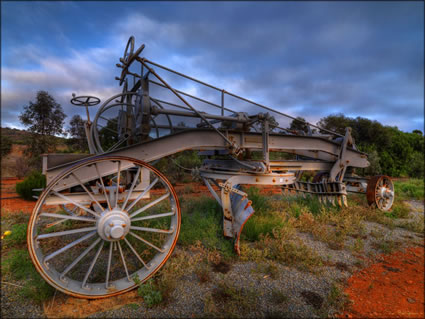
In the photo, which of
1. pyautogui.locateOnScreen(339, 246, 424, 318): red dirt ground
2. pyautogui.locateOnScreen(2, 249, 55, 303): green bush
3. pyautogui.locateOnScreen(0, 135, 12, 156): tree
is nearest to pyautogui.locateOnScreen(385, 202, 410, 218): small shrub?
pyautogui.locateOnScreen(339, 246, 424, 318): red dirt ground

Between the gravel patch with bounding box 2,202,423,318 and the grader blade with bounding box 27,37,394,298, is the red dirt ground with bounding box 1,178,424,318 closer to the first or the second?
the gravel patch with bounding box 2,202,423,318

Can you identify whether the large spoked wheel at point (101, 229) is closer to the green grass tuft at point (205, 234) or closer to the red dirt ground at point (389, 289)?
the green grass tuft at point (205, 234)

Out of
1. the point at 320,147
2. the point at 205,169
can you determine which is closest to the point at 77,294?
the point at 205,169

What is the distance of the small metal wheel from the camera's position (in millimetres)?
5766

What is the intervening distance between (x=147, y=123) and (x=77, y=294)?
2.33m

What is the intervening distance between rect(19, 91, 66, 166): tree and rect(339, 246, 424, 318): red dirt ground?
727 centimetres

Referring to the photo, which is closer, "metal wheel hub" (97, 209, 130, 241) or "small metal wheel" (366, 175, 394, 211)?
"metal wheel hub" (97, 209, 130, 241)

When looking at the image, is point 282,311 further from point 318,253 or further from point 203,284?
point 318,253

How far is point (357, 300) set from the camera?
8.25 ft

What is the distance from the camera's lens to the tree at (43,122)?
241 inches

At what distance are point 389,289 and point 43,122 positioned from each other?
8.14m

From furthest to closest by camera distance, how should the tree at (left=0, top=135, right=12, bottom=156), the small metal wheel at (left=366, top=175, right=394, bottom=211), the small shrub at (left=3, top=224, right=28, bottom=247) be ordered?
the tree at (left=0, top=135, right=12, bottom=156)
the small metal wheel at (left=366, top=175, right=394, bottom=211)
the small shrub at (left=3, top=224, right=28, bottom=247)

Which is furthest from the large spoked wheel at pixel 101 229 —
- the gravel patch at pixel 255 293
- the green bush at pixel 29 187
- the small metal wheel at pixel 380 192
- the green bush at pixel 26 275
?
the small metal wheel at pixel 380 192

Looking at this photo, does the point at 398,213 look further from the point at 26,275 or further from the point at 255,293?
the point at 26,275
